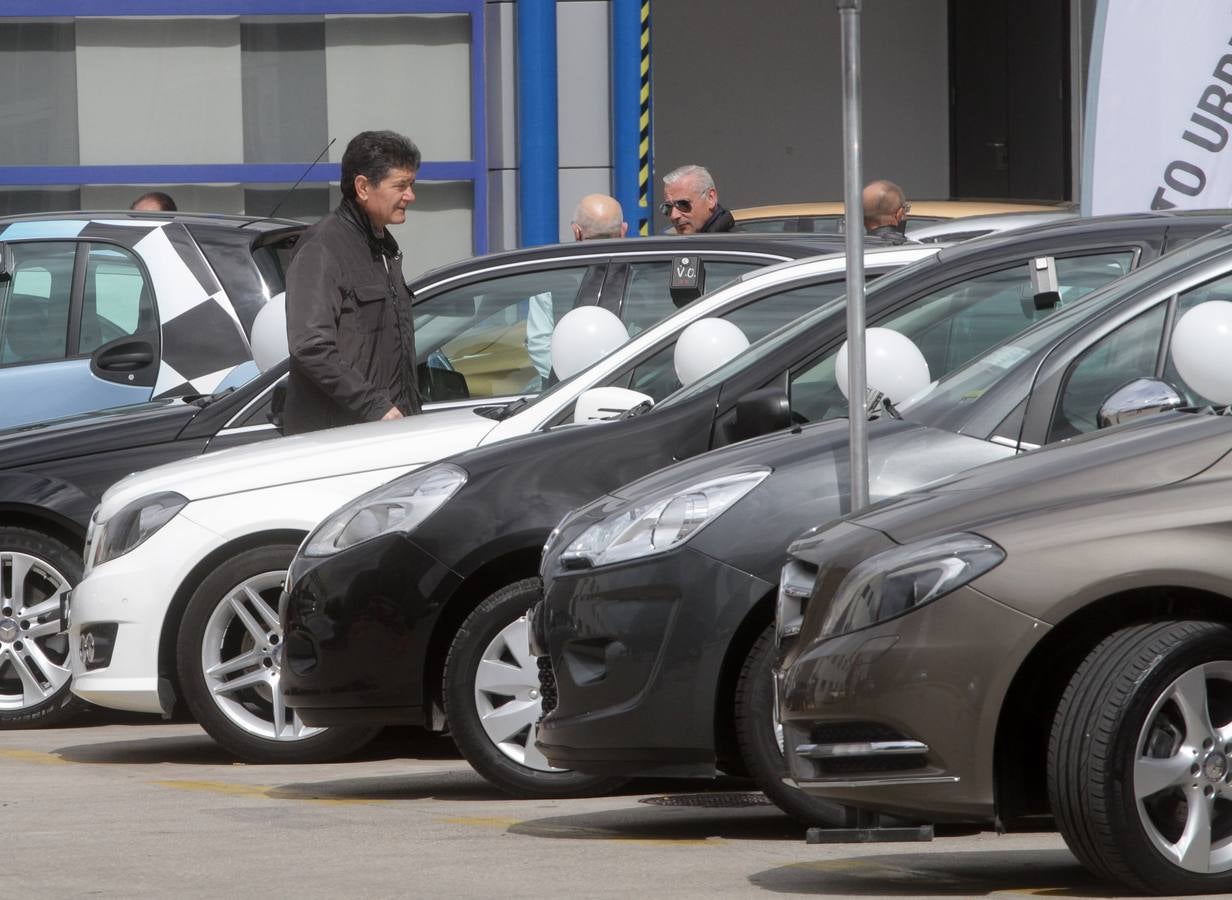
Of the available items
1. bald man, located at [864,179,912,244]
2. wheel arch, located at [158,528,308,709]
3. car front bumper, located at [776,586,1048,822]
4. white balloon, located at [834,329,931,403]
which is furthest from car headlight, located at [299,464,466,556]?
bald man, located at [864,179,912,244]

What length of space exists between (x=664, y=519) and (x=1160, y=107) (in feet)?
16.1

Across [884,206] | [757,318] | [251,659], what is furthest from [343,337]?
[884,206]

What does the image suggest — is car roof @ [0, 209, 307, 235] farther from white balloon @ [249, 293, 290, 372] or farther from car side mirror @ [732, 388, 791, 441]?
car side mirror @ [732, 388, 791, 441]

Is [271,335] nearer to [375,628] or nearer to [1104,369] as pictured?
[375,628]

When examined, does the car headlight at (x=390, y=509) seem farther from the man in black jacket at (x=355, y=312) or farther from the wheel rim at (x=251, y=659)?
the man in black jacket at (x=355, y=312)

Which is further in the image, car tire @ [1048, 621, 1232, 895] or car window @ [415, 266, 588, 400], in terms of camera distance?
car window @ [415, 266, 588, 400]

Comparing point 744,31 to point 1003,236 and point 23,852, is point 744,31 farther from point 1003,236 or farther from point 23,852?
point 23,852

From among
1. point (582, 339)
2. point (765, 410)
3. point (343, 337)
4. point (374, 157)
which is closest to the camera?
point (765, 410)

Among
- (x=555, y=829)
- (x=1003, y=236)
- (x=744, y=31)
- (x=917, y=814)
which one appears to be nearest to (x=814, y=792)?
(x=917, y=814)

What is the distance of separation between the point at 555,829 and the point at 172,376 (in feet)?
14.9

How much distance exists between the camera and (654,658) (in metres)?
5.98

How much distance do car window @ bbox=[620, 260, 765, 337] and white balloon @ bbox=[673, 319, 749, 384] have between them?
3.96 feet

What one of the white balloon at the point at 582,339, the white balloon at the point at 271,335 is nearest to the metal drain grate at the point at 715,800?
the white balloon at the point at 582,339

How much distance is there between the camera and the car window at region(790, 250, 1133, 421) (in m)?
6.93
